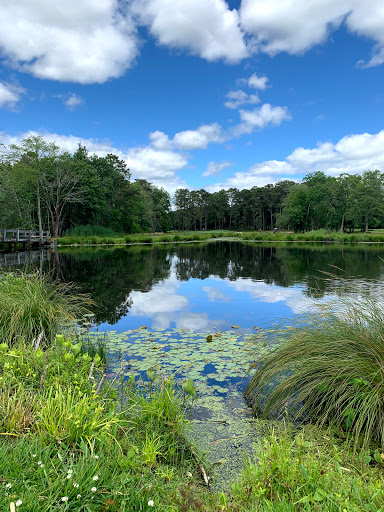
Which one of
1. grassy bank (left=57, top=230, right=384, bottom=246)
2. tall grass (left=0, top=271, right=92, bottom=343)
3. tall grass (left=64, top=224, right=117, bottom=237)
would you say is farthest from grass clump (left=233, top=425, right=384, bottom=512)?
tall grass (left=64, top=224, right=117, bottom=237)

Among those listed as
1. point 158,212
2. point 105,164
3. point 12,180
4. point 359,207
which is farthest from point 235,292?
point 158,212

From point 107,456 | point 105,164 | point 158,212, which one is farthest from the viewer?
point 158,212

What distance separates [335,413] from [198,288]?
872 cm

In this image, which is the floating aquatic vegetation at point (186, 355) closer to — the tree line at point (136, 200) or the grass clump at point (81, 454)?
the grass clump at point (81, 454)

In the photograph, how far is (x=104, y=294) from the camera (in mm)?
10141

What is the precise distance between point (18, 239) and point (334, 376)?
26.5 meters

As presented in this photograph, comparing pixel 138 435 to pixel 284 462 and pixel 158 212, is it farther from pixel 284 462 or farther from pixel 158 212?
pixel 158 212

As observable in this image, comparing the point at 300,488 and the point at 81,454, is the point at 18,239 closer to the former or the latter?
the point at 81,454

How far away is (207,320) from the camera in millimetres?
7293

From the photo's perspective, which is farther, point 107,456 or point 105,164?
point 105,164

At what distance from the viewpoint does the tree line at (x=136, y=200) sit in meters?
32.4

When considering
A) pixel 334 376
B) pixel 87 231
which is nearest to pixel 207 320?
pixel 334 376

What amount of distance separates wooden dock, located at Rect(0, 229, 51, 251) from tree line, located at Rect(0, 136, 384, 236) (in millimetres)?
2041

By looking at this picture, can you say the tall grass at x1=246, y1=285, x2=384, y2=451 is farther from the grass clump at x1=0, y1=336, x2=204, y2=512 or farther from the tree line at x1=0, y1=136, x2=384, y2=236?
the tree line at x1=0, y1=136, x2=384, y2=236
